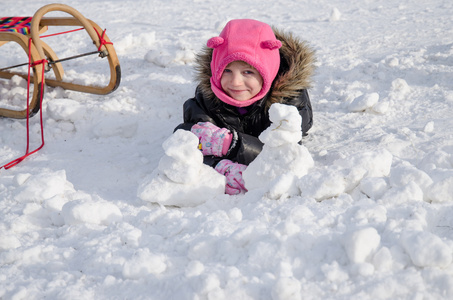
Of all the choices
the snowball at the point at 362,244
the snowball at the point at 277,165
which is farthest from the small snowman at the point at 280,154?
the snowball at the point at 362,244

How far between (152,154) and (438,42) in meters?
2.66

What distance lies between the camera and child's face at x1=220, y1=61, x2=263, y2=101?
94.6 inches

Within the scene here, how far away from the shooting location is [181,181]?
2.01 meters

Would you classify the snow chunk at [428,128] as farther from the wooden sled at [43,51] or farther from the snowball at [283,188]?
the wooden sled at [43,51]

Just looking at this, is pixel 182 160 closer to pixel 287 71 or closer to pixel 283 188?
pixel 283 188

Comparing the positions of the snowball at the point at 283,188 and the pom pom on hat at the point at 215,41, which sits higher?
the pom pom on hat at the point at 215,41

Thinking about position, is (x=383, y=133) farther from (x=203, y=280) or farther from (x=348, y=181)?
(x=203, y=280)

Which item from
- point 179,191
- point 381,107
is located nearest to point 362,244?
point 179,191

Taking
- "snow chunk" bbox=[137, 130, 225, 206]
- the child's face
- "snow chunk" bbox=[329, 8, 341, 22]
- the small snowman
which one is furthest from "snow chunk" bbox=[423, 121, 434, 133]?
"snow chunk" bbox=[329, 8, 341, 22]

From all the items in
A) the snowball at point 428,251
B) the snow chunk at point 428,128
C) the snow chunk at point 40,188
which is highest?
the snowball at point 428,251

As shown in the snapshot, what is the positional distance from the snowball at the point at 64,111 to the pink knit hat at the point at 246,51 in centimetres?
100

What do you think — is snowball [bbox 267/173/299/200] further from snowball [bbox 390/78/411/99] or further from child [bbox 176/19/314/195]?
snowball [bbox 390/78/411/99]

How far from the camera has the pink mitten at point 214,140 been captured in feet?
7.68

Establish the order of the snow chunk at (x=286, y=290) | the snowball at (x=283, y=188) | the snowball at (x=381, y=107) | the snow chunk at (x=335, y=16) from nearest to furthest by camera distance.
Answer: the snow chunk at (x=286, y=290) → the snowball at (x=283, y=188) → the snowball at (x=381, y=107) → the snow chunk at (x=335, y=16)
